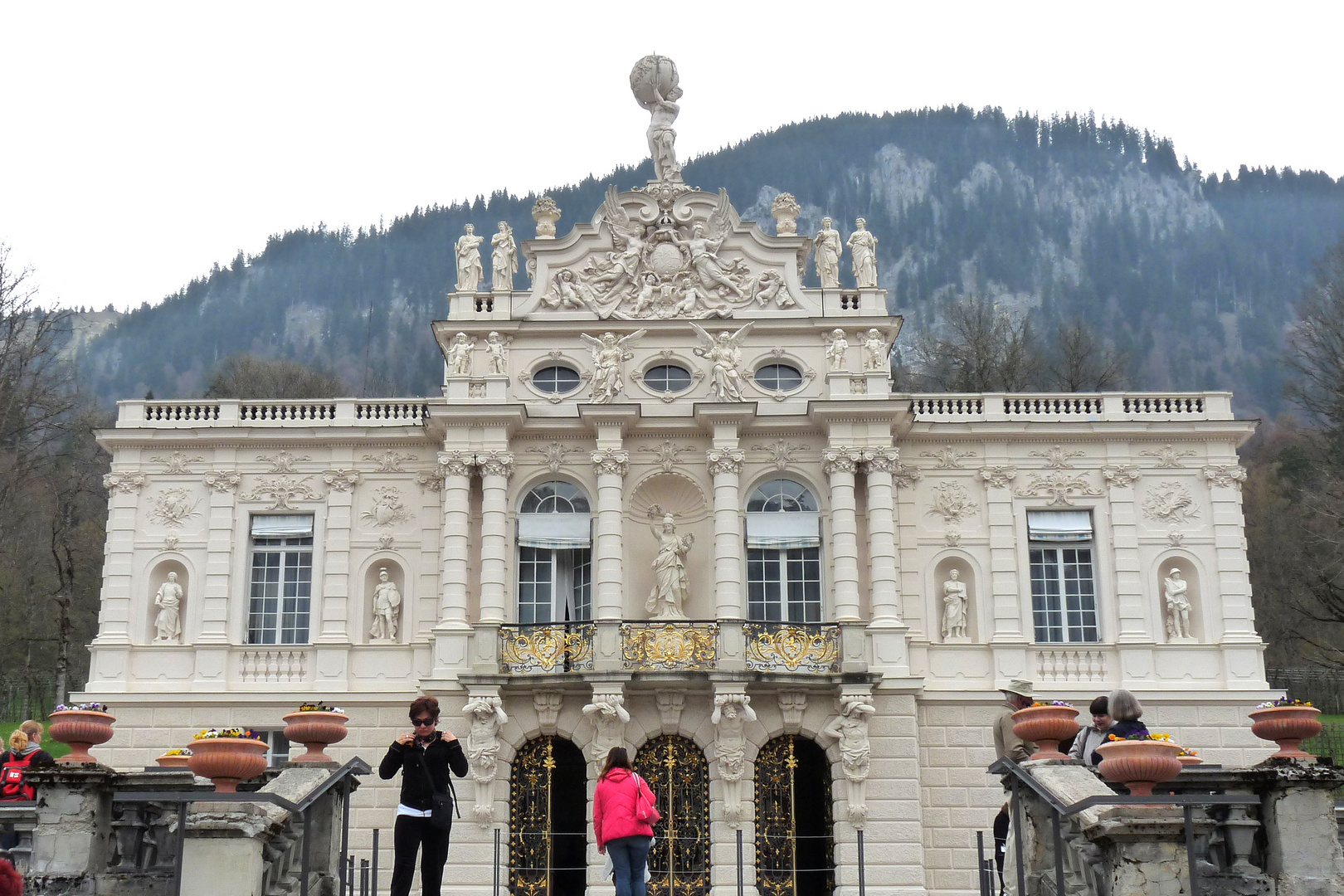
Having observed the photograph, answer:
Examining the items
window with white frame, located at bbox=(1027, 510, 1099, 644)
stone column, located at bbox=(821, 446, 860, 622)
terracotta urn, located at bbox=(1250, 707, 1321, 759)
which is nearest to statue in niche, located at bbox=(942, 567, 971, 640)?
window with white frame, located at bbox=(1027, 510, 1099, 644)

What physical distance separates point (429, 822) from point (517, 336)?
61.9 feet

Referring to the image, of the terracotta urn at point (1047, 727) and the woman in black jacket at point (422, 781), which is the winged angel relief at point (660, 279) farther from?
the woman in black jacket at point (422, 781)

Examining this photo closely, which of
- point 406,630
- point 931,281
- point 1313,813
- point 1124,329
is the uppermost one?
point 931,281

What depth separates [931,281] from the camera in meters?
113

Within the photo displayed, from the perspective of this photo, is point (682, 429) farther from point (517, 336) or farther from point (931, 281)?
point (931, 281)

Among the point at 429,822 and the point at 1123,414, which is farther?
the point at 1123,414

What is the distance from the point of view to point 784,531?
29.3 m

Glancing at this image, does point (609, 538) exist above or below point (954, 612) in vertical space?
above

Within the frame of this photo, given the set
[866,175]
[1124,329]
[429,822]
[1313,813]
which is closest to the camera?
[1313,813]

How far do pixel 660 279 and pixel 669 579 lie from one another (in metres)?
6.39

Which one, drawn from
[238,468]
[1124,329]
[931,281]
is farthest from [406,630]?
[931,281]

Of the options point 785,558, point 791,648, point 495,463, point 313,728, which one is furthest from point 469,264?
point 313,728

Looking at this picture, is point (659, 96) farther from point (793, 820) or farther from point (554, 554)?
point (793, 820)

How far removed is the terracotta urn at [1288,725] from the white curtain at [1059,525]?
17382 millimetres
